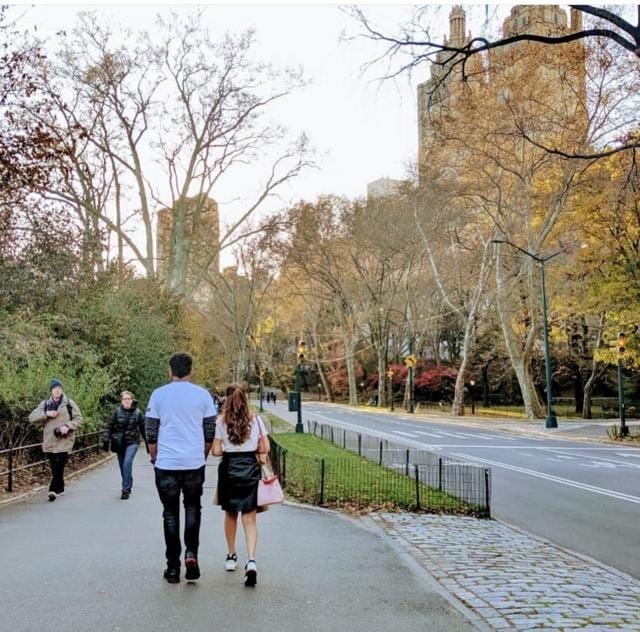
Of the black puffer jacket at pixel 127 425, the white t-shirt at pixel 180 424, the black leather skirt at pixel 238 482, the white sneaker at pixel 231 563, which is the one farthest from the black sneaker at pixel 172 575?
the black puffer jacket at pixel 127 425

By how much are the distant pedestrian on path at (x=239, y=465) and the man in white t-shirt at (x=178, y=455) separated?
0.14 metres

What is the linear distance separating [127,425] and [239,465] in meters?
6.02

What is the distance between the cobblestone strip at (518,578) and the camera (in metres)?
→ 5.37

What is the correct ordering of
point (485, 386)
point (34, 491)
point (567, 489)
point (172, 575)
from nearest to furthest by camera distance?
1. point (172, 575)
2. point (34, 491)
3. point (567, 489)
4. point (485, 386)

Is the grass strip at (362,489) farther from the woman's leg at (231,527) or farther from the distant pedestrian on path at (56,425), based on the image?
the woman's leg at (231,527)

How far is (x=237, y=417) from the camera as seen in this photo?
6.34 m

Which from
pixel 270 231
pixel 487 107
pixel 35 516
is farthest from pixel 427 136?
pixel 35 516

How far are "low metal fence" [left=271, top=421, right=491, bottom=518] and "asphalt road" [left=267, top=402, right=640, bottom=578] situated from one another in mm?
612

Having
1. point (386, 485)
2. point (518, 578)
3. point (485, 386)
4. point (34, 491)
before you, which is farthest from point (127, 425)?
point (485, 386)

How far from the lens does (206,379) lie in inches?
1933

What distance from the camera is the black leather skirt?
6.27 meters

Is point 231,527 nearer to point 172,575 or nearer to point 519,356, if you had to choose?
point 172,575

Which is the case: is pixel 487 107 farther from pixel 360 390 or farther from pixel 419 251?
pixel 360 390

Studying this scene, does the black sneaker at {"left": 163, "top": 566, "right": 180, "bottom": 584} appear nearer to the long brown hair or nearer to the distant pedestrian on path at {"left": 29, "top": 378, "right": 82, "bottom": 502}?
the long brown hair
